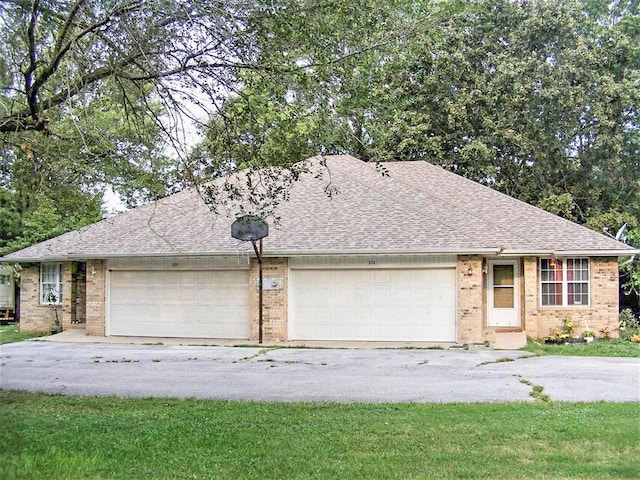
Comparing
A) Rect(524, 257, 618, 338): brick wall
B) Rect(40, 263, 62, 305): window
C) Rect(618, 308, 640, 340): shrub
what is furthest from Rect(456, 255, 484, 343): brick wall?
Rect(40, 263, 62, 305): window

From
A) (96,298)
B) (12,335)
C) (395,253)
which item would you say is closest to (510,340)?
(395,253)

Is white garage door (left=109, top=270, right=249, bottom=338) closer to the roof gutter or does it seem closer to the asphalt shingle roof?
the roof gutter

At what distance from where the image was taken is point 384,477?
5.75 meters

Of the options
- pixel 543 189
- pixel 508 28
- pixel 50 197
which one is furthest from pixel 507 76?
pixel 50 197

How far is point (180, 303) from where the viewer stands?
1908cm

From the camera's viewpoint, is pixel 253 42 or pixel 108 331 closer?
pixel 253 42

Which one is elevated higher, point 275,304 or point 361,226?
point 361,226

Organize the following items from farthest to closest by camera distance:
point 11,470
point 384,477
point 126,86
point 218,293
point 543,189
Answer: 1. point 543,189
2. point 218,293
3. point 126,86
4. point 384,477
5. point 11,470

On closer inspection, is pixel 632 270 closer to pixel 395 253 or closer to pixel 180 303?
pixel 395 253

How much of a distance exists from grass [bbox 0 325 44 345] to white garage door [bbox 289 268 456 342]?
855 cm

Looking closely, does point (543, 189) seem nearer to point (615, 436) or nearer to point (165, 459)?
point (615, 436)

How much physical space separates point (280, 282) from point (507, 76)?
1486 cm

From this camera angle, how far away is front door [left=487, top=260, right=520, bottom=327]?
19906mm

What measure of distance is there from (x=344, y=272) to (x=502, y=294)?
5.26 m
